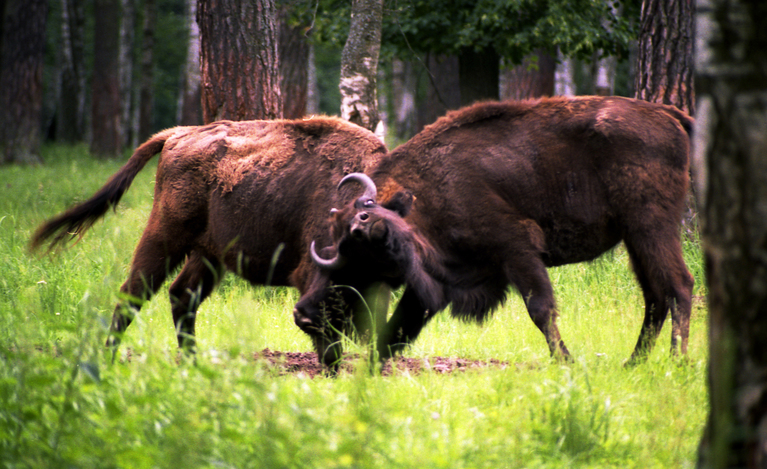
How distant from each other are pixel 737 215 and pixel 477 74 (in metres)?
10.8

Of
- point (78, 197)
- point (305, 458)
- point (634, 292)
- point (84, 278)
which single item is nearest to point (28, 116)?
point (78, 197)

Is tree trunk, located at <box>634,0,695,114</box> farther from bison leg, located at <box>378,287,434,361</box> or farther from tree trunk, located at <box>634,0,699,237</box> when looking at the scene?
bison leg, located at <box>378,287,434,361</box>

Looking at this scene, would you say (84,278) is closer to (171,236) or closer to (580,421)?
(171,236)

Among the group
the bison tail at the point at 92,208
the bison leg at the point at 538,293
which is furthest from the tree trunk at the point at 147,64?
the bison leg at the point at 538,293

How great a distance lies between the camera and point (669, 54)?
20.6 ft

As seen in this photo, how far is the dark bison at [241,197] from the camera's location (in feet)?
14.7

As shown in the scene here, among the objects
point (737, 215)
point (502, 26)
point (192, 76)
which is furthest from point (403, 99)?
point (737, 215)

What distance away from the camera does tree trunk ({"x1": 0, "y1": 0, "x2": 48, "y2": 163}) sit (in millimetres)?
14203

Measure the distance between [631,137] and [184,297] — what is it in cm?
355

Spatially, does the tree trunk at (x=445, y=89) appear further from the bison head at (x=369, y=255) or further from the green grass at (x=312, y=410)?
the green grass at (x=312, y=410)

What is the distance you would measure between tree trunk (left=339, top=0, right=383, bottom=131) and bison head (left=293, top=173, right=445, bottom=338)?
8.73ft

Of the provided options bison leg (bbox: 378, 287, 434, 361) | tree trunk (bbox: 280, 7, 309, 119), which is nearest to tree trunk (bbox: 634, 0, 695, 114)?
bison leg (bbox: 378, 287, 434, 361)

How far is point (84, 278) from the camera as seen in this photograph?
20.0ft

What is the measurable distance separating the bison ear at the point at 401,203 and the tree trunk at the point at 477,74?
8234mm
